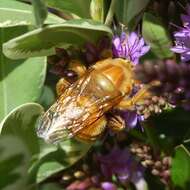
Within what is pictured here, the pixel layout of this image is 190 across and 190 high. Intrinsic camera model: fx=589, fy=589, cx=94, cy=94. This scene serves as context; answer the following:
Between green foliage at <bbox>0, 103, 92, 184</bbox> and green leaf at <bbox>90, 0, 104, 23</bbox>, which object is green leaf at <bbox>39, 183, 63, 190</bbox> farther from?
green leaf at <bbox>90, 0, 104, 23</bbox>

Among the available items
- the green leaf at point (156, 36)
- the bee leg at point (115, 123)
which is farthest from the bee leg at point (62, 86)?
the green leaf at point (156, 36)

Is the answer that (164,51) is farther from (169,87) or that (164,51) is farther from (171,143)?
(169,87)

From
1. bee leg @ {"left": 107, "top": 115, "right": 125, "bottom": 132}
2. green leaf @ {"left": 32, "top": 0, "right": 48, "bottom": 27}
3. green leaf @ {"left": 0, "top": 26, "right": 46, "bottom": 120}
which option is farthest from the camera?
green leaf @ {"left": 0, "top": 26, "right": 46, "bottom": 120}

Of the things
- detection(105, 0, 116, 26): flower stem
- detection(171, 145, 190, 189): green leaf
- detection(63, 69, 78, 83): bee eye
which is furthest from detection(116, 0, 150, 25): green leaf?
detection(171, 145, 190, 189): green leaf

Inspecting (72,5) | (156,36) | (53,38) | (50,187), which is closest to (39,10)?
(53,38)

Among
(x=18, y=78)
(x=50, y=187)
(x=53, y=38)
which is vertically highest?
(x=53, y=38)

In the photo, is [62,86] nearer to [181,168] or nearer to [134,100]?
[134,100]

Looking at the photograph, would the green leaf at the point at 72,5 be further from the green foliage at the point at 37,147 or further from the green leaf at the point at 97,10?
the green foliage at the point at 37,147
